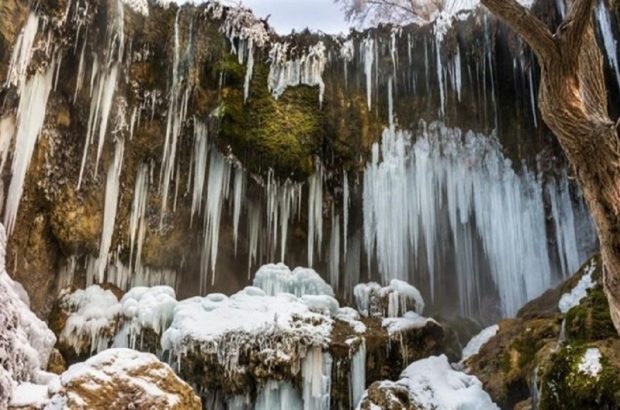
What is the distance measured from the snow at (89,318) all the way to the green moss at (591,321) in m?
6.52

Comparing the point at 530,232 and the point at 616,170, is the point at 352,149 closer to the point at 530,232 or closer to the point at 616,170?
the point at 530,232

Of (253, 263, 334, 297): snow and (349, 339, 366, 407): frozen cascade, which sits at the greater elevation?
(253, 263, 334, 297): snow

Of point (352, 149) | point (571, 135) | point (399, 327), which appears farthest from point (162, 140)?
point (571, 135)

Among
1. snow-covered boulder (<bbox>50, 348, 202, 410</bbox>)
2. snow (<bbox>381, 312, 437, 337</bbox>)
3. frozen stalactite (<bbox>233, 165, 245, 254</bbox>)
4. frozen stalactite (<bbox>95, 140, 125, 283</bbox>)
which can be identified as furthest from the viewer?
frozen stalactite (<bbox>233, 165, 245, 254</bbox>)

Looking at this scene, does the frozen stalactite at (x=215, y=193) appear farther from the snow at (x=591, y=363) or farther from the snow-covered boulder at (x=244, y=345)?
the snow at (x=591, y=363)

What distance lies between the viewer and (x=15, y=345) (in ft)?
21.3

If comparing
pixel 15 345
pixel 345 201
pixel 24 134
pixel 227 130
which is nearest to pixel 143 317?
pixel 15 345

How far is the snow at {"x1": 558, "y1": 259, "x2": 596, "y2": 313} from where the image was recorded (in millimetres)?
7585

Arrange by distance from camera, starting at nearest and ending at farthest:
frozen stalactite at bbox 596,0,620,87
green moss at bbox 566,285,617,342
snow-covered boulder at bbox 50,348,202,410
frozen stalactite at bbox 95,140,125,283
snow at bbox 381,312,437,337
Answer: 1. snow-covered boulder at bbox 50,348,202,410
2. green moss at bbox 566,285,617,342
3. snow at bbox 381,312,437,337
4. frozen stalactite at bbox 596,0,620,87
5. frozen stalactite at bbox 95,140,125,283

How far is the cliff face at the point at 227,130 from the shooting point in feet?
35.2

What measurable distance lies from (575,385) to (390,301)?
491cm

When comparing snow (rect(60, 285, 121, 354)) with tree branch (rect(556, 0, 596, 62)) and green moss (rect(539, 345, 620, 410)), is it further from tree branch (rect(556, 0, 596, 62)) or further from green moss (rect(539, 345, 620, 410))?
tree branch (rect(556, 0, 596, 62))

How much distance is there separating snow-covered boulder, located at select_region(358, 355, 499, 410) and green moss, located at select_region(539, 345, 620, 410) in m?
1.76

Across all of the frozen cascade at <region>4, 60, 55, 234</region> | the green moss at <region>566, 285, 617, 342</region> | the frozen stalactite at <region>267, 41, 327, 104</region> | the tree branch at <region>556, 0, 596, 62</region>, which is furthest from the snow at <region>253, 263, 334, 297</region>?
the tree branch at <region>556, 0, 596, 62</region>
